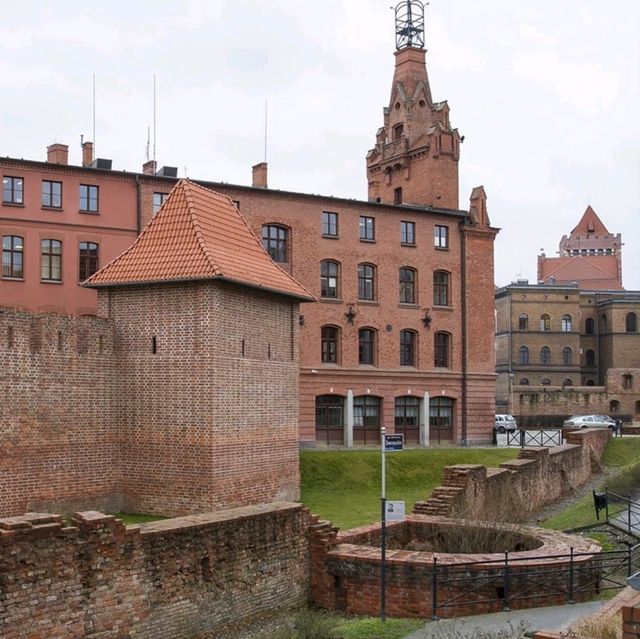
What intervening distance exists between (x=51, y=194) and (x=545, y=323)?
57.4m

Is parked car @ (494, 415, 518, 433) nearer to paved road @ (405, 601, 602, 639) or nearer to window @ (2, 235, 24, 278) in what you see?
window @ (2, 235, 24, 278)

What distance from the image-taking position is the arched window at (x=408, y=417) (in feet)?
134

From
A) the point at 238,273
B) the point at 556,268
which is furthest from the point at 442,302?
the point at 556,268

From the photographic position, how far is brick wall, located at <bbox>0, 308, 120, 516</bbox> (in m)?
21.6

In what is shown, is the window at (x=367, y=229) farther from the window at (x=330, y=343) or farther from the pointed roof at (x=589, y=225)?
the pointed roof at (x=589, y=225)

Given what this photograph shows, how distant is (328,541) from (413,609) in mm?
2540

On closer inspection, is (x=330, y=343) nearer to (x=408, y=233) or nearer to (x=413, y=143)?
(x=408, y=233)

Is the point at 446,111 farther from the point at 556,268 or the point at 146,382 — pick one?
the point at 556,268

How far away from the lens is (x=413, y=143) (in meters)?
46.6

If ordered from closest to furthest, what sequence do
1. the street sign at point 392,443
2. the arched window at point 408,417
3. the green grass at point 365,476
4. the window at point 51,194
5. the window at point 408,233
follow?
the street sign at point 392,443, the green grass at point 365,476, the window at point 51,194, the arched window at point 408,417, the window at point 408,233

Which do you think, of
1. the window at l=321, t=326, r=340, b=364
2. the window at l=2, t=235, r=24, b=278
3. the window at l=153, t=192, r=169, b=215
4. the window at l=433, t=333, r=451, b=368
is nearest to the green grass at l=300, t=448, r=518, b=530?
the window at l=321, t=326, r=340, b=364

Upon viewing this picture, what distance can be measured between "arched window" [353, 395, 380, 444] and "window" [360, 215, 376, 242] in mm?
6752

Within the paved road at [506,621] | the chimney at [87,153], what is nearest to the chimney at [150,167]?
the chimney at [87,153]

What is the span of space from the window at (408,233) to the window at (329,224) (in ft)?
10.8
